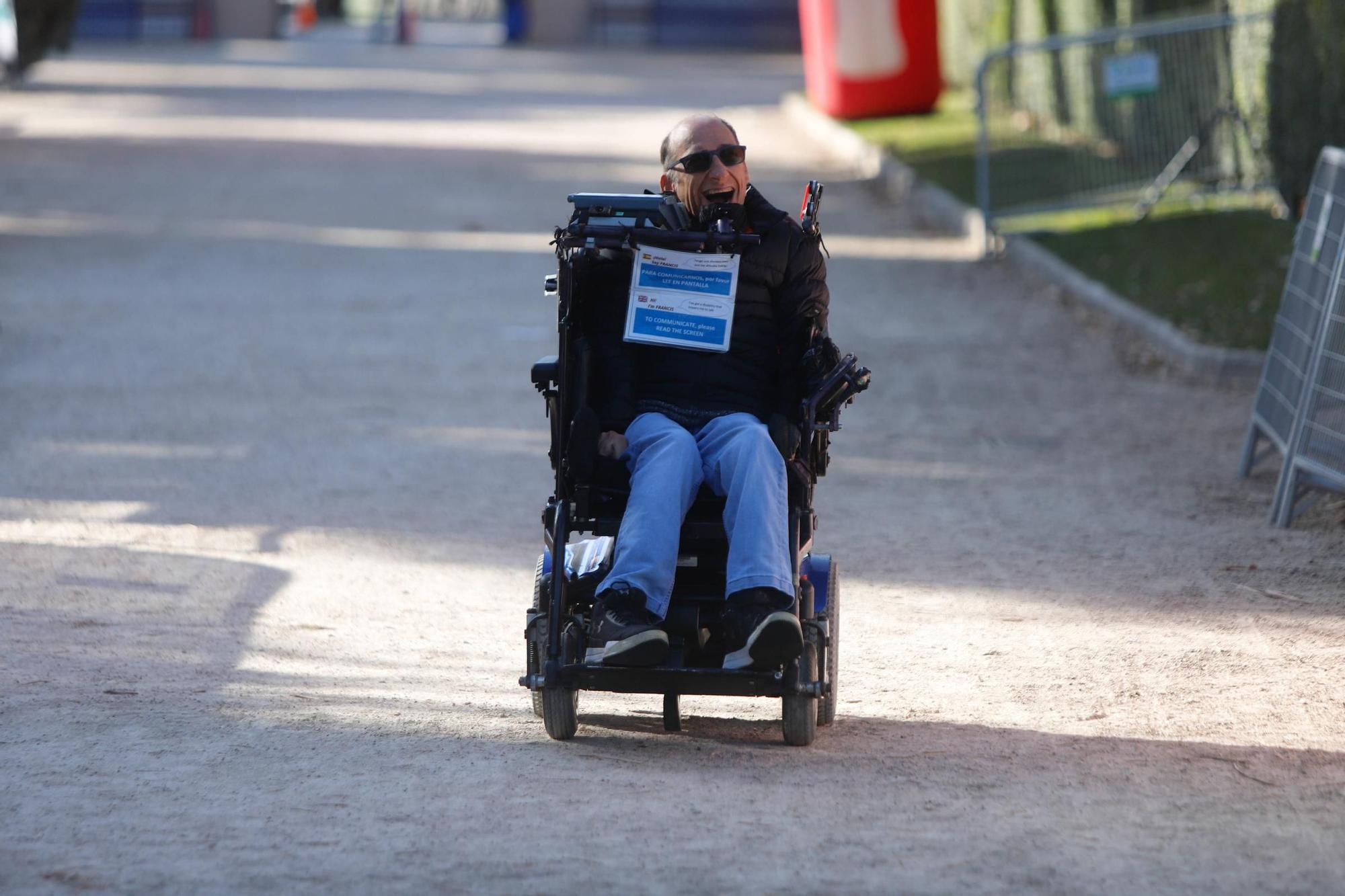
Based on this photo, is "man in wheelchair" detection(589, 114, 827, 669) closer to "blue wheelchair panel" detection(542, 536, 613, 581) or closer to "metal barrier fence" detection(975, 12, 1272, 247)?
"blue wheelchair panel" detection(542, 536, 613, 581)

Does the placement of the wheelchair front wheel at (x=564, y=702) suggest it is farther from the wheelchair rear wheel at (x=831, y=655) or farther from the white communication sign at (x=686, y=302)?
the white communication sign at (x=686, y=302)

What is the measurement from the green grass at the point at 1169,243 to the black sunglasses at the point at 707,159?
Result: 658cm

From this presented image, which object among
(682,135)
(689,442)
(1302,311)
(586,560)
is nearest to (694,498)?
(689,442)

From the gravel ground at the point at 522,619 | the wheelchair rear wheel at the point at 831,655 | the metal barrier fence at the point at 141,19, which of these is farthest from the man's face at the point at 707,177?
the metal barrier fence at the point at 141,19

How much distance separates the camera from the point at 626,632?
4930mm

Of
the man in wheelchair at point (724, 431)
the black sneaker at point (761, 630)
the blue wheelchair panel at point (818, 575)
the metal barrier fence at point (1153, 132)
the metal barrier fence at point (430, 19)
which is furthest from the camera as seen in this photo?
the metal barrier fence at point (430, 19)

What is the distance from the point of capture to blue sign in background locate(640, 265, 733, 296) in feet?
17.4

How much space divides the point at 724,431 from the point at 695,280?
44 centimetres

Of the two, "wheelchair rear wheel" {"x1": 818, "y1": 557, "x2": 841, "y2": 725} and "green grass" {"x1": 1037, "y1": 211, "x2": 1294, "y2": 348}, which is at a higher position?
"green grass" {"x1": 1037, "y1": 211, "x2": 1294, "y2": 348}

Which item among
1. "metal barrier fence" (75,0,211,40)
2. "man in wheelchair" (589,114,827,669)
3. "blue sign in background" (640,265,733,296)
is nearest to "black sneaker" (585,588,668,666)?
"man in wheelchair" (589,114,827,669)

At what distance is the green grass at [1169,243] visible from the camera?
12133 mm

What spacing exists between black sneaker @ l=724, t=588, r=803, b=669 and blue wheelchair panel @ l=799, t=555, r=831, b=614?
0.32 metres

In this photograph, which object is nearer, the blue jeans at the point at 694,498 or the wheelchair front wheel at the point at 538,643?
the blue jeans at the point at 694,498

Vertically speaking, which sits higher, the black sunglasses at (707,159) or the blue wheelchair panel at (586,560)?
the black sunglasses at (707,159)
